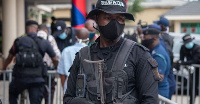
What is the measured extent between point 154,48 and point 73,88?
9.23ft

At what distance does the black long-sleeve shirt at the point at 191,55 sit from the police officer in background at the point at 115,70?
678cm

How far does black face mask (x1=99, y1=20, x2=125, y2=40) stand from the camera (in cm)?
305

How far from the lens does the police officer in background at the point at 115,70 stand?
3.00 meters

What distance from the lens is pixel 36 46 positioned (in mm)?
6426

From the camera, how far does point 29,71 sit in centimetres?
628

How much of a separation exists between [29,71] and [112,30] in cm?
344

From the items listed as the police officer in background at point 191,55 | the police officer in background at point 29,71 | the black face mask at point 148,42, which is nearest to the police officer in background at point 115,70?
the black face mask at point 148,42

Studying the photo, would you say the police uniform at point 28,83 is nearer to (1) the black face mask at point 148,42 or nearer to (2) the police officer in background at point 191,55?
(1) the black face mask at point 148,42

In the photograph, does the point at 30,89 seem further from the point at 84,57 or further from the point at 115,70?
the point at 115,70

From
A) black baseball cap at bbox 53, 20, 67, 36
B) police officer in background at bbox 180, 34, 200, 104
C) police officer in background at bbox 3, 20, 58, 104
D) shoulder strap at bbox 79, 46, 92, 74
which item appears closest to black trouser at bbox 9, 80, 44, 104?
police officer in background at bbox 3, 20, 58, 104

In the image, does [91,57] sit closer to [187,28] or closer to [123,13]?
[123,13]

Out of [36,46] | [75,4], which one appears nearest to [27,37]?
[36,46]

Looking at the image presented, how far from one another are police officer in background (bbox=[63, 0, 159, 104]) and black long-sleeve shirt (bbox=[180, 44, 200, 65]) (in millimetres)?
6776

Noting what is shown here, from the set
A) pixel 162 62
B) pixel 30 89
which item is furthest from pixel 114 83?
pixel 30 89
